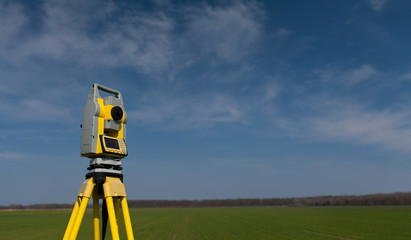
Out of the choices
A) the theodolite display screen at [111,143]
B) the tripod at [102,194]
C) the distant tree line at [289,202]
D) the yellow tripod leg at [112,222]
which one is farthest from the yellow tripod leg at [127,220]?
the distant tree line at [289,202]

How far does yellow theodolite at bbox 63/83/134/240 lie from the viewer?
166 inches

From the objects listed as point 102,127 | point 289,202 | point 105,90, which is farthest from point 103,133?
point 289,202

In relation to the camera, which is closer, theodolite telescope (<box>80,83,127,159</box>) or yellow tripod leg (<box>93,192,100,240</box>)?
theodolite telescope (<box>80,83,127,159</box>)

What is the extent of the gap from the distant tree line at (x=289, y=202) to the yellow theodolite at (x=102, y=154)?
113 m

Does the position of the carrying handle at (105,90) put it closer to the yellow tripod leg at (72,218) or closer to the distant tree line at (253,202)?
the yellow tripod leg at (72,218)

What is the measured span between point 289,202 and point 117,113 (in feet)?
626

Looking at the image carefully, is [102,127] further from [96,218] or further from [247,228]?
[247,228]

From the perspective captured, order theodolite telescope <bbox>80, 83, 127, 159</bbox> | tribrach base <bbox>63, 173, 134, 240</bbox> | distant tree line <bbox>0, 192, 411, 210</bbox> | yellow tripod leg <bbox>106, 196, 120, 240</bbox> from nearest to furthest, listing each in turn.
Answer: yellow tripod leg <bbox>106, 196, 120, 240</bbox>, tribrach base <bbox>63, 173, 134, 240</bbox>, theodolite telescope <bbox>80, 83, 127, 159</bbox>, distant tree line <bbox>0, 192, 411, 210</bbox>

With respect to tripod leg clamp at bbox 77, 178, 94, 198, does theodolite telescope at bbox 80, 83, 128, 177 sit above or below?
above

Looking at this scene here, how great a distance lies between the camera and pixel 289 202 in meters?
182

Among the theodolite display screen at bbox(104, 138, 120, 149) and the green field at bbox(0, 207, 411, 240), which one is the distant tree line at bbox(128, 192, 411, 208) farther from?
the theodolite display screen at bbox(104, 138, 120, 149)

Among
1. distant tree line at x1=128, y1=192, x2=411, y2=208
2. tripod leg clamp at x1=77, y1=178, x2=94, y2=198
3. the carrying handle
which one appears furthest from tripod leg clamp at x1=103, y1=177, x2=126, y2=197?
distant tree line at x1=128, y1=192, x2=411, y2=208

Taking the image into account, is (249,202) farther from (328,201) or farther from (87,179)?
(87,179)

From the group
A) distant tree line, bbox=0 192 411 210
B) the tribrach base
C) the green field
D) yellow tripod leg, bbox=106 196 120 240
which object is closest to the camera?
yellow tripod leg, bbox=106 196 120 240
